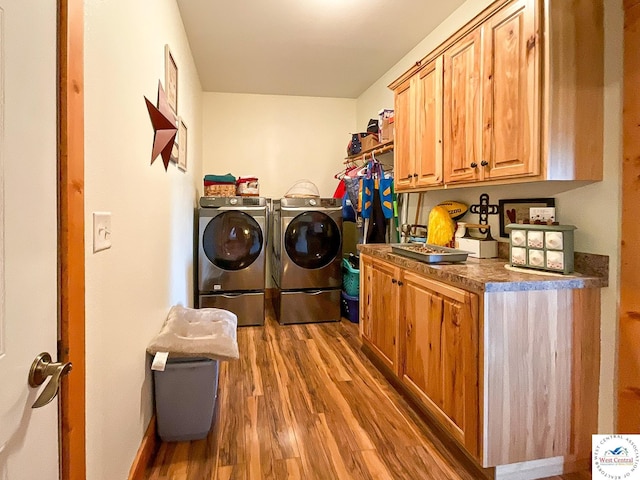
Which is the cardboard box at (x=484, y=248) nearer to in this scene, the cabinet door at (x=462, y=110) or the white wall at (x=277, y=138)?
the cabinet door at (x=462, y=110)

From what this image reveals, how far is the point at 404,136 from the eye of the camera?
2826mm

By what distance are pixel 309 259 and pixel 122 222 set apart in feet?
8.54

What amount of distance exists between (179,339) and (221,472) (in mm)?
627

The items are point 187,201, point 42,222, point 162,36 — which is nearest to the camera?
point 42,222

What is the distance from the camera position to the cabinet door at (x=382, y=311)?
7.75ft

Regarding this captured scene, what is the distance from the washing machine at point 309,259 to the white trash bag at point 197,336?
1.47m

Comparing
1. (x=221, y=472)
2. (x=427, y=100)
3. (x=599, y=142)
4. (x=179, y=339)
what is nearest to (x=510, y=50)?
(x=599, y=142)

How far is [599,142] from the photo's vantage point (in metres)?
1.63

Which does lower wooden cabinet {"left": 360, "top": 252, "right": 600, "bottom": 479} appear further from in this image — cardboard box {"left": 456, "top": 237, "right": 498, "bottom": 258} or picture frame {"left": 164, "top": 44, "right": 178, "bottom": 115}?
picture frame {"left": 164, "top": 44, "right": 178, "bottom": 115}

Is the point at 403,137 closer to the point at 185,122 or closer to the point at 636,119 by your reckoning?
the point at 636,119

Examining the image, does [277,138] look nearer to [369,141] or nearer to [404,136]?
[369,141]

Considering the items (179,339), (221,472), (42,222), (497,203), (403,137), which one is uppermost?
(403,137)

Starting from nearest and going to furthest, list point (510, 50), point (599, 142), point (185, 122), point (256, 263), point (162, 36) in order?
point (599, 142), point (510, 50), point (162, 36), point (185, 122), point (256, 263)

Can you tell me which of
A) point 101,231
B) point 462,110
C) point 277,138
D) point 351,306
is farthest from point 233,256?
point 101,231
